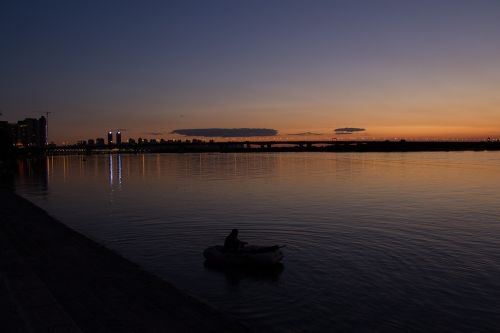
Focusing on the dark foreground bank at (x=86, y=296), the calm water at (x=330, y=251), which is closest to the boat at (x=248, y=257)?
the calm water at (x=330, y=251)

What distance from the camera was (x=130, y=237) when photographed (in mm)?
31344

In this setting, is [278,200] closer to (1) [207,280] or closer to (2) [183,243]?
(2) [183,243]

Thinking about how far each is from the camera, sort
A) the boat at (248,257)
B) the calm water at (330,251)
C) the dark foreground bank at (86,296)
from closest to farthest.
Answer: the dark foreground bank at (86,296) → the calm water at (330,251) → the boat at (248,257)

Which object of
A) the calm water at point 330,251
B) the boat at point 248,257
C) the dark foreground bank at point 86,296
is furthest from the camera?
the boat at point 248,257

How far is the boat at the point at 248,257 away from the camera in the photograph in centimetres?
2277

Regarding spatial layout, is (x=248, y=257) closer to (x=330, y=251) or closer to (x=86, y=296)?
(x=330, y=251)

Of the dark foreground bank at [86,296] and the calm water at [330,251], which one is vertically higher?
the dark foreground bank at [86,296]

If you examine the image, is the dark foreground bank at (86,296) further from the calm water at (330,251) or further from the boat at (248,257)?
the boat at (248,257)

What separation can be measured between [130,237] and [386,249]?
53.8ft

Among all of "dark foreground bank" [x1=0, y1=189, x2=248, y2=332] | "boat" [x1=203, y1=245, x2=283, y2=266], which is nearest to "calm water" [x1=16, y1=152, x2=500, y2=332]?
"boat" [x1=203, y1=245, x2=283, y2=266]

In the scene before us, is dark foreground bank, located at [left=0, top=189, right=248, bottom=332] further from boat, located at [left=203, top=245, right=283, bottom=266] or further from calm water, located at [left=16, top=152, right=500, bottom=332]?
boat, located at [left=203, top=245, right=283, bottom=266]

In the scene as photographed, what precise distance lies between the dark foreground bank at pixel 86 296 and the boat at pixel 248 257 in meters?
4.05

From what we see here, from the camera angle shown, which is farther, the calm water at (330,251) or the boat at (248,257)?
the boat at (248,257)

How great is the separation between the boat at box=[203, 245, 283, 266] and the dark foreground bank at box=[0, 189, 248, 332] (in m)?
4.05
